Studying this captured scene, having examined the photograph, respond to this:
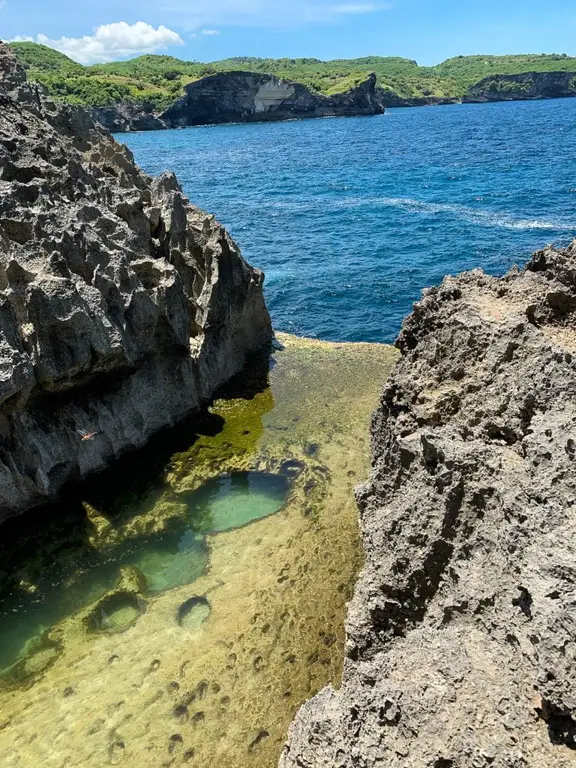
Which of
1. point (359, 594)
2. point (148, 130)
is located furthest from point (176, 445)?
point (148, 130)

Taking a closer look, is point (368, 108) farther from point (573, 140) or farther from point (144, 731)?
point (144, 731)

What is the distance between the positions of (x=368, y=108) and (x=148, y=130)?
6923 cm

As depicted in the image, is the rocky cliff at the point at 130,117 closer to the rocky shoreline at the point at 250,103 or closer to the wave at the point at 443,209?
the rocky shoreline at the point at 250,103

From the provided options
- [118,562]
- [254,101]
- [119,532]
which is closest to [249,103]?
[254,101]

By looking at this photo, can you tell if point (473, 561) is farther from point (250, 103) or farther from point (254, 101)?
point (250, 103)

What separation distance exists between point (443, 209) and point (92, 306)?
40.1 m

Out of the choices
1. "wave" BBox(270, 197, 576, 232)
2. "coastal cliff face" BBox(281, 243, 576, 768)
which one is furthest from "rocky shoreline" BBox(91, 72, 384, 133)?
"coastal cliff face" BBox(281, 243, 576, 768)

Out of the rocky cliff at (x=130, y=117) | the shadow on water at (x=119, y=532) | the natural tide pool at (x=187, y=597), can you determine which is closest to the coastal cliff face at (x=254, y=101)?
the rocky cliff at (x=130, y=117)

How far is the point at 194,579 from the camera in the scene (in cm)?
1427

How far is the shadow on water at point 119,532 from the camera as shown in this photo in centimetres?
1370

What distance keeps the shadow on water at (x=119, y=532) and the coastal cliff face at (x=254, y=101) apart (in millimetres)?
178620

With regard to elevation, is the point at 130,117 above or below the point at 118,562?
above

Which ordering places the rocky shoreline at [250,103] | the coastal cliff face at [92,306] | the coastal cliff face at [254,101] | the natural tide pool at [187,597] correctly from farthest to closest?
the coastal cliff face at [254,101], the rocky shoreline at [250,103], the coastal cliff face at [92,306], the natural tide pool at [187,597]

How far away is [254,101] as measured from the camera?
18200cm
